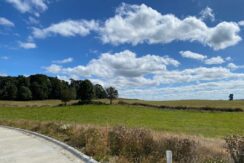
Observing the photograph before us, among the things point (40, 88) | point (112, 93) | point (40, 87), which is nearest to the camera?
point (112, 93)

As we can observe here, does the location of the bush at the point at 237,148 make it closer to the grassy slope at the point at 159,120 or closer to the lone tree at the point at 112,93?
the grassy slope at the point at 159,120

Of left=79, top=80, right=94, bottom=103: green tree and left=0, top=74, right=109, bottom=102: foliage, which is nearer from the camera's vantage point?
left=79, top=80, right=94, bottom=103: green tree

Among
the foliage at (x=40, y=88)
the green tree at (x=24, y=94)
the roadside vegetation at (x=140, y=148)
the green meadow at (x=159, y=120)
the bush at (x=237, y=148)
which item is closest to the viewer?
the bush at (x=237, y=148)

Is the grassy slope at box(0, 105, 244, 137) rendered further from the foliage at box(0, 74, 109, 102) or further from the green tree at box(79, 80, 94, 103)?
the foliage at box(0, 74, 109, 102)

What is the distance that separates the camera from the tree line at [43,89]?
102625 mm

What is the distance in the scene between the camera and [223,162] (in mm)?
9727

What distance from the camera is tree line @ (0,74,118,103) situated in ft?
337

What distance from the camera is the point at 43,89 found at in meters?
121

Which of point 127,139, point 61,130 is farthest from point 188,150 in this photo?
point 61,130

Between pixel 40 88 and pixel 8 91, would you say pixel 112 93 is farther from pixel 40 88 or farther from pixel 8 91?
pixel 8 91

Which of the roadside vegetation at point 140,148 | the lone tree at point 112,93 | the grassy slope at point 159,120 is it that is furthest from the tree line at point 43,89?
the roadside vegetation at point 140,148

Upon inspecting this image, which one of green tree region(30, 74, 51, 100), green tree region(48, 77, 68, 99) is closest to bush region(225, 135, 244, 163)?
green tree region(30, 74, 51, 100)

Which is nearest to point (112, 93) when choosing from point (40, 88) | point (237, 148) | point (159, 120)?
point (40, 88)

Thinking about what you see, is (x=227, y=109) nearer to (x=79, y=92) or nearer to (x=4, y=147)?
(x=79, y=92)
